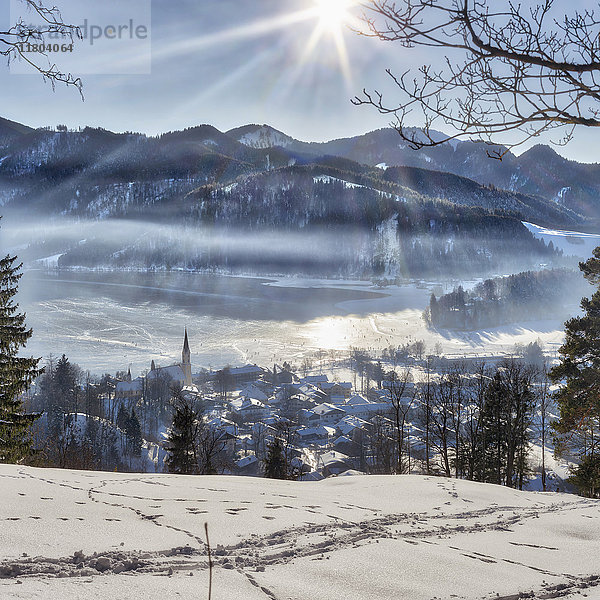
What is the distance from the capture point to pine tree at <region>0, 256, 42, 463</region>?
9984 mm

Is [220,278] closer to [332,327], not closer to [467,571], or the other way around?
[332,327]

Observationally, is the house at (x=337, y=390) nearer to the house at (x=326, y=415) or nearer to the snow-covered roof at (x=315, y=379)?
the snow-covered roof at (x=315, y=379)

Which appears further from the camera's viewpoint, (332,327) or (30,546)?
(332,327)

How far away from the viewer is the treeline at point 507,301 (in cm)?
8056

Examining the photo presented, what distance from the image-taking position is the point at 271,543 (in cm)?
281

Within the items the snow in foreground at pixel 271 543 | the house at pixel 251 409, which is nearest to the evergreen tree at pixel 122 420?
the house at pixel 251 409

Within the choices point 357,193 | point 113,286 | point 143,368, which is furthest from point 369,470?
point 357,193

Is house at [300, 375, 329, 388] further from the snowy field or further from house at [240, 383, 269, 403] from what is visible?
the snowy field

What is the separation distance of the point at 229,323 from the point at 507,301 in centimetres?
5287

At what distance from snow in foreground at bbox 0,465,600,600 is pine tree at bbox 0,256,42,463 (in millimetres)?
6798

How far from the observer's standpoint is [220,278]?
14712 centimetres

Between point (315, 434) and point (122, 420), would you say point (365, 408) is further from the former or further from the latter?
point (122, 420)

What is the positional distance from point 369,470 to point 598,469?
629 inches

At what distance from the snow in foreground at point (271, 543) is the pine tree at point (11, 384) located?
6798 millimetres
